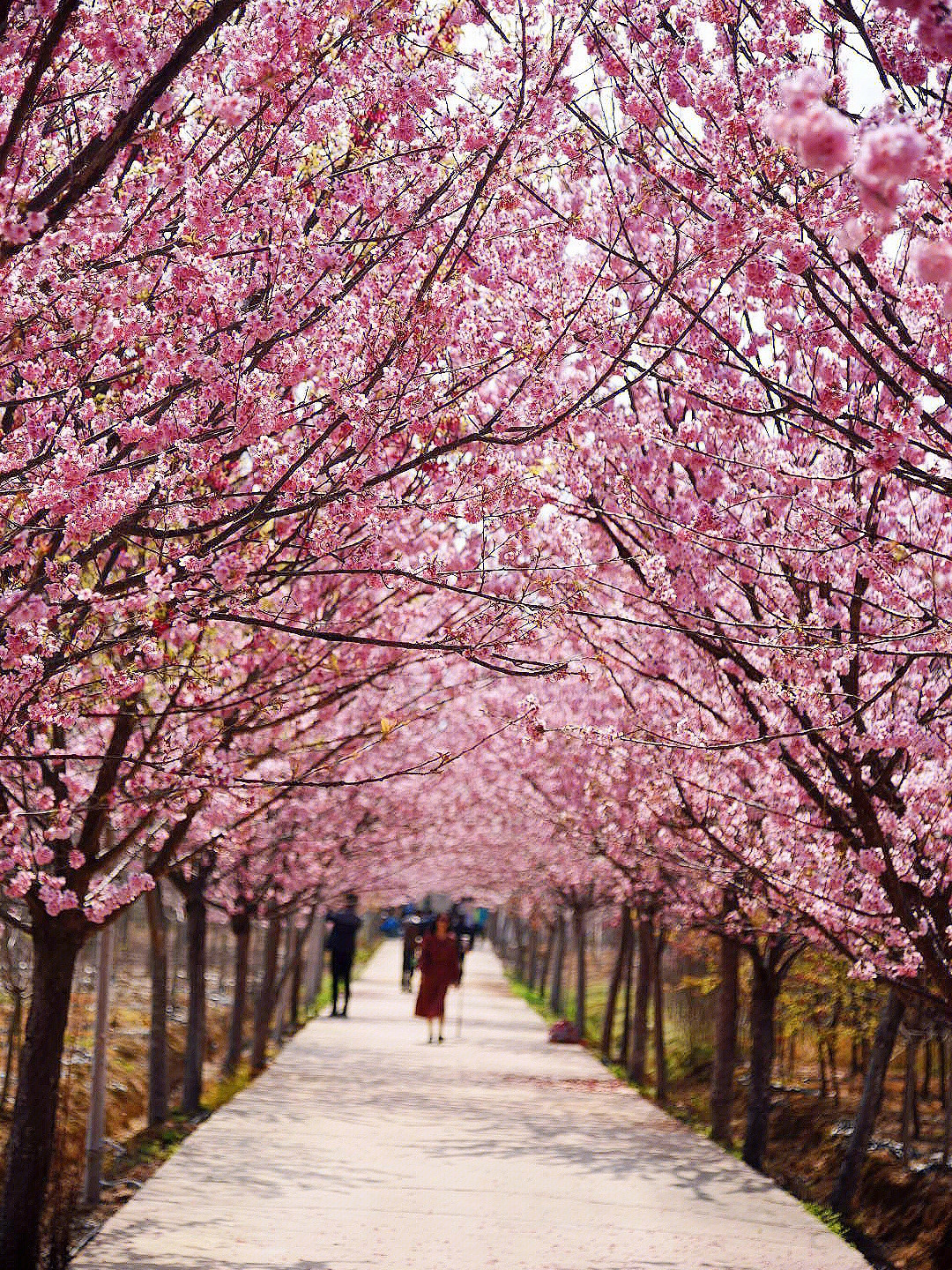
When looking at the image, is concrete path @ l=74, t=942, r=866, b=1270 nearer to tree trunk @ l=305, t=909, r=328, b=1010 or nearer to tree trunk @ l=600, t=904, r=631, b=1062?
tree trunk @ l=600, t=904, r=631, b=1062

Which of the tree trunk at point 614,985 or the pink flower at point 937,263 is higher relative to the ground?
the pink flower at point 937,263

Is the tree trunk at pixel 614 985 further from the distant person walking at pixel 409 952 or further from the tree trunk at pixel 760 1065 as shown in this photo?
the distant person walking at pixel 409 952

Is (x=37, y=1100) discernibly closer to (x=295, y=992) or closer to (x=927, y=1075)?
(x=927, y=1075)

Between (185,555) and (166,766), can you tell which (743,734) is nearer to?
(166,766)

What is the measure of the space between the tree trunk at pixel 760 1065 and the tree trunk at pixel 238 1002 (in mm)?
5983

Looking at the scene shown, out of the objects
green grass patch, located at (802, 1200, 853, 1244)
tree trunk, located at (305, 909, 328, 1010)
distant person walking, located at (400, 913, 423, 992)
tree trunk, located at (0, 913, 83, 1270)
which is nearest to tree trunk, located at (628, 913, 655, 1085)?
green grass patch, located at (802, 1200, 853, 1244)

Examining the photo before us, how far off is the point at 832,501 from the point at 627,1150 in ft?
25.1

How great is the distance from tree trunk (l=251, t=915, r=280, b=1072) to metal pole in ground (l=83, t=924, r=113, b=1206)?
693 centimetres

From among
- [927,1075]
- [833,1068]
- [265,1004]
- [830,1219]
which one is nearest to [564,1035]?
[833,1068]

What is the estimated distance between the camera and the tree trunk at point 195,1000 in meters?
13.5

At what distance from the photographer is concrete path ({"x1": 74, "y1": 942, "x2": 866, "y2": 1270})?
794 centimetres

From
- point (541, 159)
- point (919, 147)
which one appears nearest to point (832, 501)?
point (541, 159)

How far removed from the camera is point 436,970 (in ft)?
72.4

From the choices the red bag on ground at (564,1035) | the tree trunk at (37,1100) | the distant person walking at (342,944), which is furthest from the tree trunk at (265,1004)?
the tree trunk at (37,1100)
